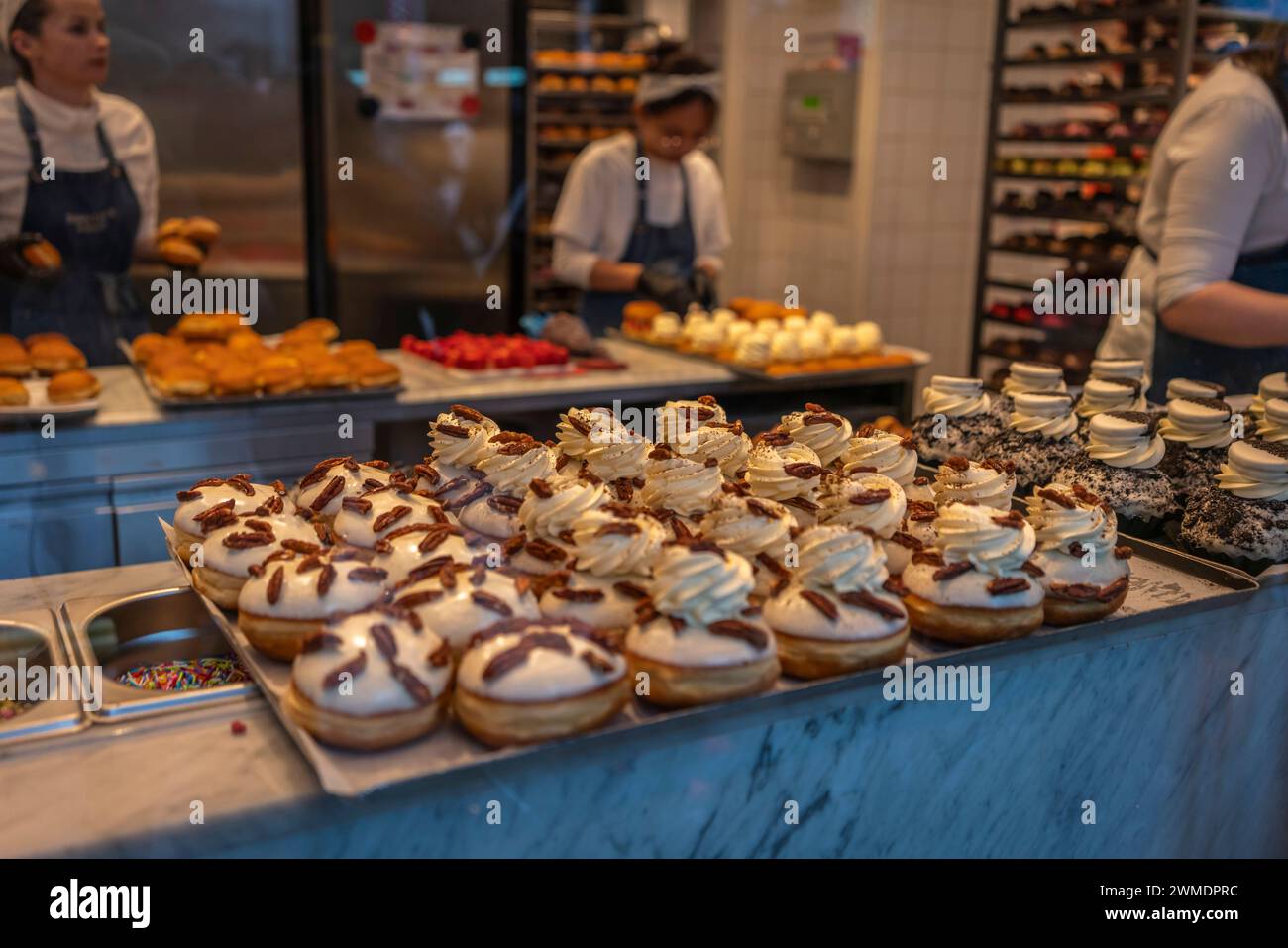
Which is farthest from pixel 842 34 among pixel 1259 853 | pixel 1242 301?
pixel 1259 853

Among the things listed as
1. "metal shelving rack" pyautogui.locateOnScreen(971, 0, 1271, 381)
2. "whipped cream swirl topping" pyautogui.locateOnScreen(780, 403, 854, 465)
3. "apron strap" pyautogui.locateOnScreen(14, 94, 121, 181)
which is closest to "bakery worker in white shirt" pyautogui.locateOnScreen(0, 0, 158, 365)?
"apron strap" pyautogui.locateOnScreen(14, 94, 121, 181)

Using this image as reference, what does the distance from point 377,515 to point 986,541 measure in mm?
958

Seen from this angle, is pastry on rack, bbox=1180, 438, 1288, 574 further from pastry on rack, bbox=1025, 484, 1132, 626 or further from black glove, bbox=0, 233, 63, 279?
black glove, bbox=0, 233, 63, 279

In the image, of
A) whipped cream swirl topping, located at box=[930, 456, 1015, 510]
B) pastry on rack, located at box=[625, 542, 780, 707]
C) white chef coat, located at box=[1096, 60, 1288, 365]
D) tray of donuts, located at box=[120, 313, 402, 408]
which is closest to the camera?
pastry on rack, located at box=[625, 542, 780, 707]

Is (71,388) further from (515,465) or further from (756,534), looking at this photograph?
(756,534)

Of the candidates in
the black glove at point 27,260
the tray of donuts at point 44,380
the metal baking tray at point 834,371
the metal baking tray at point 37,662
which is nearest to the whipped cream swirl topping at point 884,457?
the metal baking tray at point 37,662

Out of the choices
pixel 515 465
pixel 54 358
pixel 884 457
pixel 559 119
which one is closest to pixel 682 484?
pixel 515 465

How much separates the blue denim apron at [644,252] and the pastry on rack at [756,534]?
3.44 m

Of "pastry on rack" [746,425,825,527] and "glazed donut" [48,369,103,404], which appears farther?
"glazed donut" [48,369,103,404]

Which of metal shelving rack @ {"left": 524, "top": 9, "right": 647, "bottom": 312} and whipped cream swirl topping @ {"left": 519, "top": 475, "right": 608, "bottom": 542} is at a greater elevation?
metal shelving rack @ {"left": 524, "top": 9, "right": 647, "bottom": 312}

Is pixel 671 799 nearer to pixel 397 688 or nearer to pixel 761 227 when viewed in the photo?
pixel 397 688

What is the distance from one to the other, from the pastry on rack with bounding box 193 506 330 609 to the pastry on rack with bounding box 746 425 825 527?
75cm

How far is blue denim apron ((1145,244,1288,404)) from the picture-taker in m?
3.33
